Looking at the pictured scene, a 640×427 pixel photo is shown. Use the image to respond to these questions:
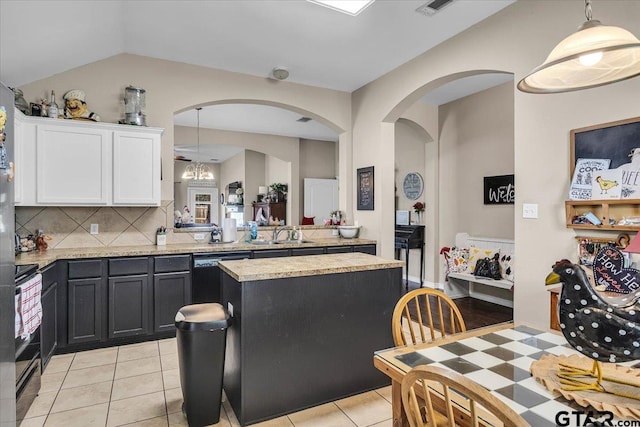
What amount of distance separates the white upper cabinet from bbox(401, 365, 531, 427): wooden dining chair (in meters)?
3.47

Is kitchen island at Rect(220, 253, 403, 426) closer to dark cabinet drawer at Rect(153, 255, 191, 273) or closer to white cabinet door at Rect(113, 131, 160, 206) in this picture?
dark cabinet drawer at Rect(153, 255, 191, 273)

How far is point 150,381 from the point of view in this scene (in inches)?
110

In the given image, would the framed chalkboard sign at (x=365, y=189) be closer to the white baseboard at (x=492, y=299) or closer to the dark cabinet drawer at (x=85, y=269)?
the white baseboard at (x=492, y=299)

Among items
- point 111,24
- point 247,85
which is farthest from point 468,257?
point 111,24

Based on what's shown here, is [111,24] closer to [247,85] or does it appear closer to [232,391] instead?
[247,85]

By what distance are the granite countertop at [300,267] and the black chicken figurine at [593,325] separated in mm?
1454

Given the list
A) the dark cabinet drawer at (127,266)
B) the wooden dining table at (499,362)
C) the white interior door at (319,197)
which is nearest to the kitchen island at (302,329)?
the wooden dining table at (499,362)

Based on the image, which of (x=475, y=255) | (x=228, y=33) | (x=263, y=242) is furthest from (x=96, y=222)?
(x=475, y=255)

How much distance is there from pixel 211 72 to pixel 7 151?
9.32ft

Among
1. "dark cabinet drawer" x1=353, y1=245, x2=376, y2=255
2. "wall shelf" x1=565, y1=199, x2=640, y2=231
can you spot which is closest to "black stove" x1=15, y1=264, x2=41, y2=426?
"dark cabinet drawer" x1=353, y1=245, x2=376, y2=255

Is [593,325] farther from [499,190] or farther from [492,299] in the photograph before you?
[492,299]

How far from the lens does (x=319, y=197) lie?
8.49 m

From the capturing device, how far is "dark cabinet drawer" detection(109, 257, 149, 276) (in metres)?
3.39

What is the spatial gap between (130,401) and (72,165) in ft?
7.59
